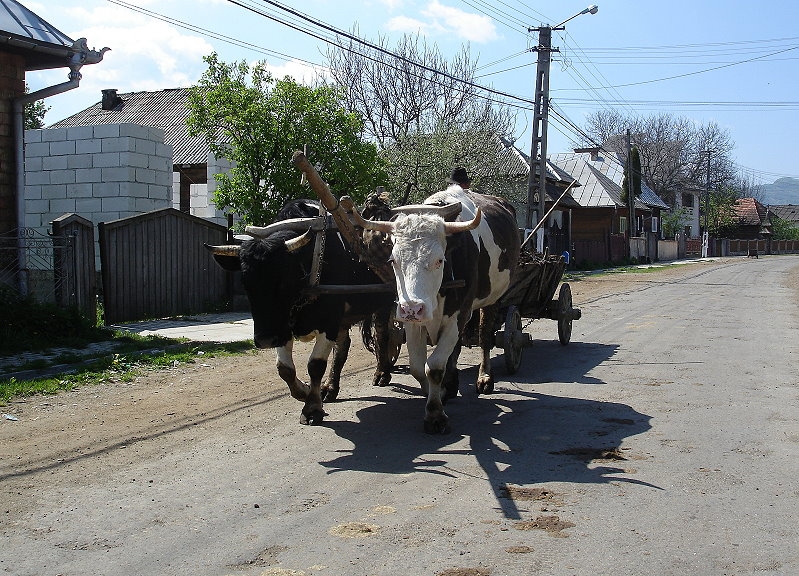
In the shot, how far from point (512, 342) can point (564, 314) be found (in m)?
2.37

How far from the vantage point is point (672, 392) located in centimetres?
892

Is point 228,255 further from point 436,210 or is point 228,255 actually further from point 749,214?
point 749,214

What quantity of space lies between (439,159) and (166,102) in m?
11.8

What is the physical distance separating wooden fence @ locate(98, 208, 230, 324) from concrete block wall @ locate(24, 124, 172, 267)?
66.1 inches

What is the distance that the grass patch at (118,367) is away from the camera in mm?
9070

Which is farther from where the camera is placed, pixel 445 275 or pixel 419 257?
pixel 445 275

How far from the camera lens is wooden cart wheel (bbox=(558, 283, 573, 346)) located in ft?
39.2

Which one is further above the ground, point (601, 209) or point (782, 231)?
point (601, 209)

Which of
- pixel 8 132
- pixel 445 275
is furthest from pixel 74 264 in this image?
pixel 445 275

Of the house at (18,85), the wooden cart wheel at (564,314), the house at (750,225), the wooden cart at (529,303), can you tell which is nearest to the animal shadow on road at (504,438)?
the wooden cart at (529,303)

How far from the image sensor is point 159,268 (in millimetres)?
15008

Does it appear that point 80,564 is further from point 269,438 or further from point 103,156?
point 103,156

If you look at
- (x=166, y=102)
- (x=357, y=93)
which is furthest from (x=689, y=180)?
(x=166, y=102)

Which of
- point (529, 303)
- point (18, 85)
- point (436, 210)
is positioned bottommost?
point (529, 303)
